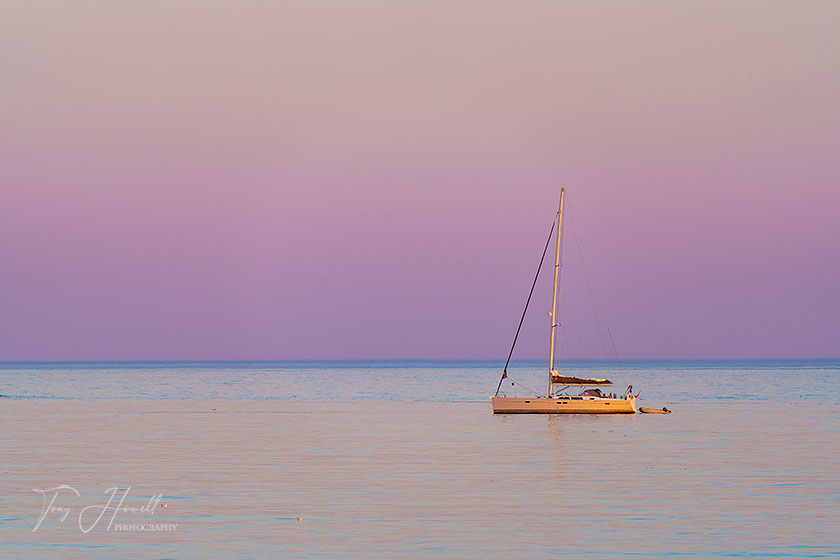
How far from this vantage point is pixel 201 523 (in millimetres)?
31141

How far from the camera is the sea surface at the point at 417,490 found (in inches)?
1107

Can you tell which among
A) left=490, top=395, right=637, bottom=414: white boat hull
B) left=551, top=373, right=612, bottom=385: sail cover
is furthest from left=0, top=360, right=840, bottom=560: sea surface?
left=551, top=373, right=612, bottom=385: sail cover

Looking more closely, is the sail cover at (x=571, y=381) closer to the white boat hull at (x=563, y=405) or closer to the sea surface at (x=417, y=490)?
the white boat hull at (x=563, y=405)

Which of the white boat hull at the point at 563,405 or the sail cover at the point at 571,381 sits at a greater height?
the sail cover at the point at 571,381

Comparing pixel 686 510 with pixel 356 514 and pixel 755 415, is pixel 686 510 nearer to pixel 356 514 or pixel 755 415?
pixel 356 514

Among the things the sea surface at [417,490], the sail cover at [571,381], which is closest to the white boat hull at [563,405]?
the sail cover at [571,381]

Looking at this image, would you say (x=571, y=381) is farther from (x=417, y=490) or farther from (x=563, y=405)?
(x=417, y=490)

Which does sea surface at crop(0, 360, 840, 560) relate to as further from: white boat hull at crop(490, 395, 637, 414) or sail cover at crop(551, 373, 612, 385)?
sail cover at crop(551, 373, 612, 385)

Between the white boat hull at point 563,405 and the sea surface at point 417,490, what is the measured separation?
12.2m

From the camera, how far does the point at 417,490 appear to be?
38.1 m

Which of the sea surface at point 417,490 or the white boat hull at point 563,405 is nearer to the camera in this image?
the sea surface at point 417,490

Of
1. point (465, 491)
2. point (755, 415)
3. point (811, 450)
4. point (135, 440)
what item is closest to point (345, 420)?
point (135, 440)

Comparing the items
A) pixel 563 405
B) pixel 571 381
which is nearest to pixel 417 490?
pixel 563 405

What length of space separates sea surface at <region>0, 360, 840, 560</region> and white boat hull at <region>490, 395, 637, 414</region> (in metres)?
12.2
